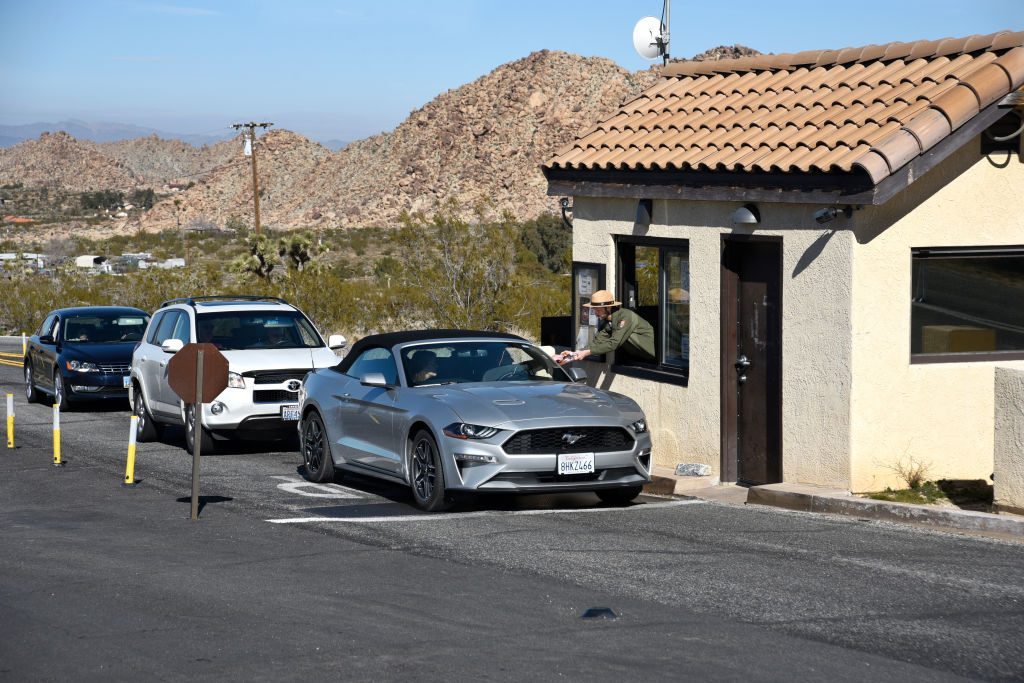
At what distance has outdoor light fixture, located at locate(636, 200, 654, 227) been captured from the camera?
1480 cm

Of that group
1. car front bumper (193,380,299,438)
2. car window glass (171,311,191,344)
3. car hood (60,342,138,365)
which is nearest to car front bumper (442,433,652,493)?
car front bumper (193,380,299,438)

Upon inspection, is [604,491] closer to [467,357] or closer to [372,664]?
[467,357]

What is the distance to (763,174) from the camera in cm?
1308

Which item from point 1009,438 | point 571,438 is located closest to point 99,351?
point 571,438

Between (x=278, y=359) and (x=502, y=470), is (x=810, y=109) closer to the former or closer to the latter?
(x=502, y=470)

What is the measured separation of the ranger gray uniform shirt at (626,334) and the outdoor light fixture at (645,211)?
0.98 metres

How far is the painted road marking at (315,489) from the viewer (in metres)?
13.2

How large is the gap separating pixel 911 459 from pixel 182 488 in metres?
7.02

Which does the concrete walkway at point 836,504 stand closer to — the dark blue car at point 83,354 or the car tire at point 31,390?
the dark blue car at point 83,354

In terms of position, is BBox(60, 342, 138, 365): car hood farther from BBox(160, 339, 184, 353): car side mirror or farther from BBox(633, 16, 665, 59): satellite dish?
BBox(633, 16, 665, 59): satellite dish

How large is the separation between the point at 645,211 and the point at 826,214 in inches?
113

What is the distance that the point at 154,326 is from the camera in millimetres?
18375

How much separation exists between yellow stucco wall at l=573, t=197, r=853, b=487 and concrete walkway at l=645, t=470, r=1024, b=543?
0.38 m

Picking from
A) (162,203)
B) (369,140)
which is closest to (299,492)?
(369,140)
